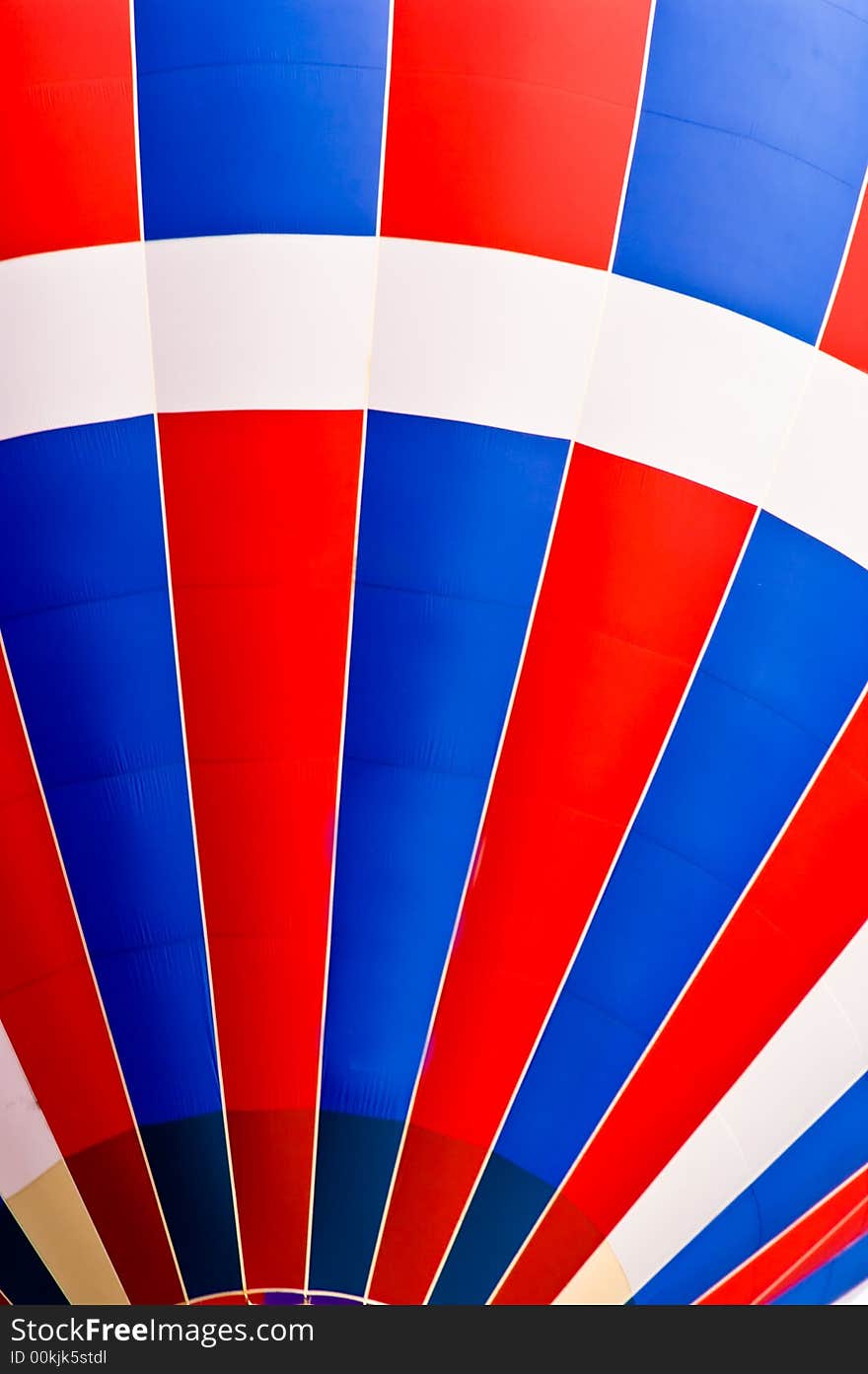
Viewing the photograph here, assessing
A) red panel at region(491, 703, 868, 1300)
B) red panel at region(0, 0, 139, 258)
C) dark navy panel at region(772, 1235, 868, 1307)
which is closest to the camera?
red panel at region(0, 0, 139, 258)

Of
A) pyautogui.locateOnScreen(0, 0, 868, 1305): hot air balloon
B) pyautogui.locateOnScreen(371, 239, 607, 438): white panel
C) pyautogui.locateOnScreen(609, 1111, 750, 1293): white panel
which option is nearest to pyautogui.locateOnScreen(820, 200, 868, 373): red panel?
pyautogui.locateOnScreen(0, 0, 868, 1305): hot air balloon

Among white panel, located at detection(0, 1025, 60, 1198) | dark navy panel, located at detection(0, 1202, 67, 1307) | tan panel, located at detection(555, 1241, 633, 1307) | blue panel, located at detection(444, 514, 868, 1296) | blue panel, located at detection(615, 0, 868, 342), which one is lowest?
tan panel, located at detection(555, 1241, 633, 1307)

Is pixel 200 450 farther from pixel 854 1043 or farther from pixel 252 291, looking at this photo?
pixel 854 1043

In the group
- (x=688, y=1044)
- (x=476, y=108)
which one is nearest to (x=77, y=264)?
(x=476, y=108)

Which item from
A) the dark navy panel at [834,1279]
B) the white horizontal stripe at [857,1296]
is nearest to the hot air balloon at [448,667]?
the dark navy panel at [834,1279]

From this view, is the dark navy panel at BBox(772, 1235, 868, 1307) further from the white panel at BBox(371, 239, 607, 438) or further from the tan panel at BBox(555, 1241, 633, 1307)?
the white panel at BBox(371, 239, 607, 438)
